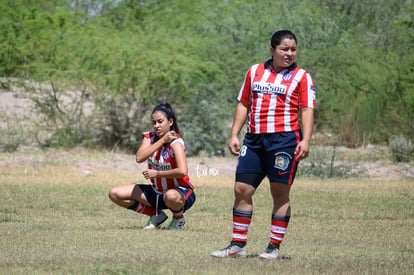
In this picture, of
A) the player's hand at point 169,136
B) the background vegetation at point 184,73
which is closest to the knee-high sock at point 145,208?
the player's hand at point 169,136

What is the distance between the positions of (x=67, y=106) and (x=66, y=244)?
14522 mm

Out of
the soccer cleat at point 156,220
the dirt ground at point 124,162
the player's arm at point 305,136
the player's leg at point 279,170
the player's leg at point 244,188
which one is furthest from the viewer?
the dirt ground at point 124,162

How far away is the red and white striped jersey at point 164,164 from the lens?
34.8ft

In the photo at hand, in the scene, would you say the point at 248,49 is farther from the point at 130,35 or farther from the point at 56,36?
the point at 56,36

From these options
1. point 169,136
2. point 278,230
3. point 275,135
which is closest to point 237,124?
point 275,135

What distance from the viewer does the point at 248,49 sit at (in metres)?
26.1

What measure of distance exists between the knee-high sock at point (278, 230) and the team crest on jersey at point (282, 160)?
50 cm

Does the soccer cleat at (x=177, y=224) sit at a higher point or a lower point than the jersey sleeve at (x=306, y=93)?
lower

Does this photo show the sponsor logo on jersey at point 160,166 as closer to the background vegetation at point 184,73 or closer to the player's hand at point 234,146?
the player's hand at point 234,146

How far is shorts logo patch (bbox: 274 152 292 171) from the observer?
820 cm

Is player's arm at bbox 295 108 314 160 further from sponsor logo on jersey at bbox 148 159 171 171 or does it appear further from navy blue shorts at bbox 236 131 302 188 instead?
sponsor logo on jersey at bbox 148 159 171 171

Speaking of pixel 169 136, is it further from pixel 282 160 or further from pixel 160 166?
pixel 282 160

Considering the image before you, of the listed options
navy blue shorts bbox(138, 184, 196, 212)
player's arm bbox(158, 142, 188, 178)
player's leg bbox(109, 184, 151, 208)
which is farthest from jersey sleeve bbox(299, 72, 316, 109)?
player's leg bbox(109, 184, 151, 208)

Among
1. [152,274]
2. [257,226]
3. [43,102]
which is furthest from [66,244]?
[43,102]
